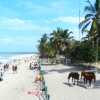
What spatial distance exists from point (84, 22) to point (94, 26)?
10.1 ft

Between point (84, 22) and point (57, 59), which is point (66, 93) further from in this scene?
point (57, 59)

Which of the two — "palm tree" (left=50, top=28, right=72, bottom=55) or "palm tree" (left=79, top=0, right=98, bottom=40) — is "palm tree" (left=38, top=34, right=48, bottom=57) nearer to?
"palm tree" (left=50, top=28, right=72, bottom=55)

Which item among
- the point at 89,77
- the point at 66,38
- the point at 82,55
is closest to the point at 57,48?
the point at 66,38

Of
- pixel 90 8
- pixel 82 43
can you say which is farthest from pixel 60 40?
pixel 90 8

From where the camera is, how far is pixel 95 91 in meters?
27.2

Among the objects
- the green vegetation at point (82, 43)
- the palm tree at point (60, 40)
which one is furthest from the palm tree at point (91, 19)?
the palm tree at point (60, 40)

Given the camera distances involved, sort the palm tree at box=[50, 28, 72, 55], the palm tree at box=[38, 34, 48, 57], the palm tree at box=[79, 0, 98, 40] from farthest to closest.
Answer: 1. the palm tree at box=[38, 34, 48, 57]
2. the palm tree at box=[50, 28, 72, 55]
3. the palm tree at box=[79, 0, 98, 40]

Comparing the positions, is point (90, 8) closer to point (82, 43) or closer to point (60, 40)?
point (82, 43)

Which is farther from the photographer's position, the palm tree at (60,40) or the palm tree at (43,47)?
the palm tree at (43,47)

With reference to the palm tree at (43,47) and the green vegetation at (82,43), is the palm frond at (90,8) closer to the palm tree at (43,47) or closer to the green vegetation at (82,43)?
the green vegetation at (82,43)

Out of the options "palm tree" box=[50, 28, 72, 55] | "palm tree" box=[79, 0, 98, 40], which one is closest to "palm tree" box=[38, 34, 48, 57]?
"palm tree" box=[50, 28, 72, 55]

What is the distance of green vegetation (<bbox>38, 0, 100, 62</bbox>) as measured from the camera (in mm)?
50688

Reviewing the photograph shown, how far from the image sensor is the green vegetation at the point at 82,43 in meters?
50.7

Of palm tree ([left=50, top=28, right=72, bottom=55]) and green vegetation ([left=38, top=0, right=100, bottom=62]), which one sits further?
palm tree ([left=50, top=28, right=72, bottom=55])
